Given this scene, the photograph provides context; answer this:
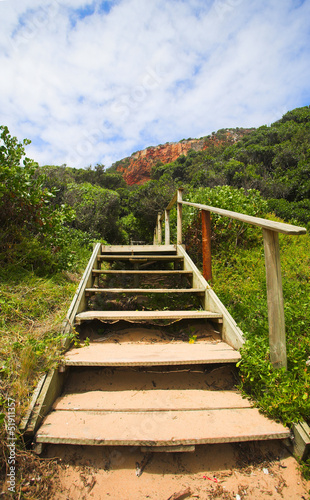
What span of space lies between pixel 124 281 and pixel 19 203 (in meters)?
1.89

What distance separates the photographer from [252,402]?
60.6 inches

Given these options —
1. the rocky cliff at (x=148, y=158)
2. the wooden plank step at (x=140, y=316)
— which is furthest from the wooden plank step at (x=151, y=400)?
the rocky cliff at (x=148, y=158)

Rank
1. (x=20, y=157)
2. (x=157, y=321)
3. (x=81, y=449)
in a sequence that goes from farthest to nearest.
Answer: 1. (x=20, y=157)
2. (x=157, y=321)
3. (x=81, y=449)

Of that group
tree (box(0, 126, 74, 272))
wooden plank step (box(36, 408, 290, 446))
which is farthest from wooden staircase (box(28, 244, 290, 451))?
tree (box(0, 126, 74, 272))

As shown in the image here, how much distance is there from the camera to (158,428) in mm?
1336

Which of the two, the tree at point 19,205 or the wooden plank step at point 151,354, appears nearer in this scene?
the wooden plank step at point 151,354

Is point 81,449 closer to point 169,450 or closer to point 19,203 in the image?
point 169,450

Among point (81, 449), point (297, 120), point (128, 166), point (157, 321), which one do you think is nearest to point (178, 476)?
point (81, 449)

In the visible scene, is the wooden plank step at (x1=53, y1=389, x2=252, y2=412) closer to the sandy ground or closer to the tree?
the sandy ground

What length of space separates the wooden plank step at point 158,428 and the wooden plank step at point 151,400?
5cm

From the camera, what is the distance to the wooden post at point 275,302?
1.52 meters

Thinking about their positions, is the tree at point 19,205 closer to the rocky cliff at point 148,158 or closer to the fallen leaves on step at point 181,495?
the fallen leaves on step at point 181,495

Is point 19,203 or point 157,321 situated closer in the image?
point 157,321

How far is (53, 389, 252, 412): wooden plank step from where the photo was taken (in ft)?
4.98
